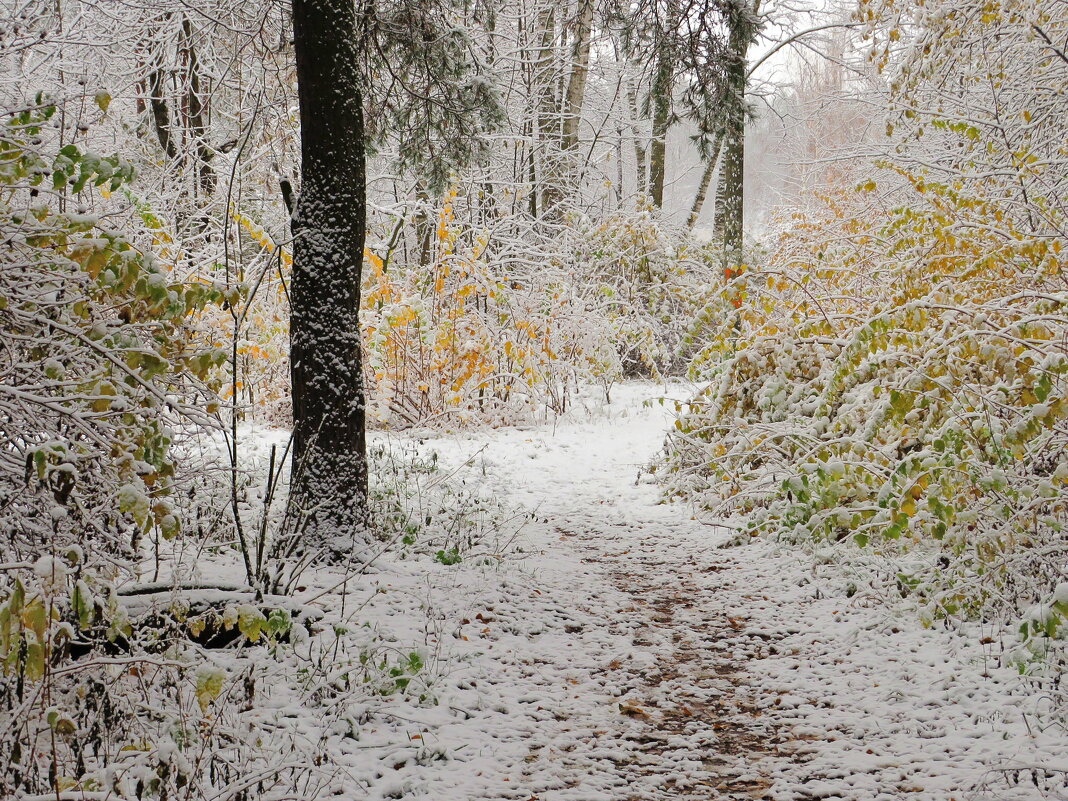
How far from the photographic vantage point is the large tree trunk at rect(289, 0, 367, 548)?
17.8 ft

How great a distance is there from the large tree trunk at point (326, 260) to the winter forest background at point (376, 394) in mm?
23

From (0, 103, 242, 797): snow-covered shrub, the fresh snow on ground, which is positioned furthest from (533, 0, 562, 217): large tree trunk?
(0, 103, 242, 797): snow-covered shrub

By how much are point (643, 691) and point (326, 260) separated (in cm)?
345

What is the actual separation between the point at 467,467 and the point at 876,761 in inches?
243

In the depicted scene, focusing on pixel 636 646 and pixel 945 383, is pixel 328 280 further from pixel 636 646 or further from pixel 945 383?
pixel 945 383

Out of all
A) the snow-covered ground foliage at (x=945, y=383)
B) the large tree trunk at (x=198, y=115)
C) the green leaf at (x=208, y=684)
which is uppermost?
the large tree trunk at (x=198, y=115)

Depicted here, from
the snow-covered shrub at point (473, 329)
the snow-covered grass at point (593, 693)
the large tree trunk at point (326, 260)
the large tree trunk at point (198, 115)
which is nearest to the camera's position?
the snow-covered grass at point (593, 693)

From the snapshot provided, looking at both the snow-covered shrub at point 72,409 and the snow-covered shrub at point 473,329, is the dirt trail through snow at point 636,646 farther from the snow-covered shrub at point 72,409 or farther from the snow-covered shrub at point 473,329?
the snow-covered shrub at point 72,409

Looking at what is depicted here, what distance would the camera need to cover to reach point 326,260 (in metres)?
5.47

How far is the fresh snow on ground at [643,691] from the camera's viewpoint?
356 centimetres

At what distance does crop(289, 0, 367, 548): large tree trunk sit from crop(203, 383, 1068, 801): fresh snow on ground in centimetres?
75

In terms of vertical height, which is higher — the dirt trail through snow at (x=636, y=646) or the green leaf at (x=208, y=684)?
the green leaf at (x=208, y=684)

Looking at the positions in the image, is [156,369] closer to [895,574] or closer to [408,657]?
[408,657]

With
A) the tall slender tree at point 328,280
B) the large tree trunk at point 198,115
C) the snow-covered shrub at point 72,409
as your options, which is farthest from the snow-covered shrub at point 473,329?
the snow-covered shrub at point 72,409
